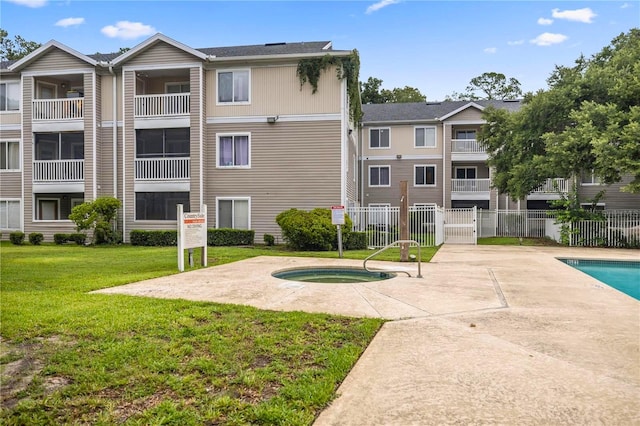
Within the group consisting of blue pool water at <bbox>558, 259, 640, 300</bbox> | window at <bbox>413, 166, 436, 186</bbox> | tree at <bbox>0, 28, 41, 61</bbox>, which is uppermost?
tree at <bbox>0, 28, 41, 61</bbox>

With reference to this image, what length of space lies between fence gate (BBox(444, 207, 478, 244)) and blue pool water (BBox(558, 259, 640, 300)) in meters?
6.42

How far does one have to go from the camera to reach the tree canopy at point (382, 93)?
5189 cm

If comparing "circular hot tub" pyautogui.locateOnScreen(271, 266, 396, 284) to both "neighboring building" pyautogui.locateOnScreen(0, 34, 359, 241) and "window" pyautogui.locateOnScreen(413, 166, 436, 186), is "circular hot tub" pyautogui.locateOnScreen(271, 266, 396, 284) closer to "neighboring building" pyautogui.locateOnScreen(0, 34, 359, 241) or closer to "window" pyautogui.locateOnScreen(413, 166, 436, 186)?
"neighboring building" pyautogui.locateOnScreen(0, 34, 359, 241)

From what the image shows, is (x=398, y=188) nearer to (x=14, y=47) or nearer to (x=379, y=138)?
(x=379, y=138)

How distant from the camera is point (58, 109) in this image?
821 inches

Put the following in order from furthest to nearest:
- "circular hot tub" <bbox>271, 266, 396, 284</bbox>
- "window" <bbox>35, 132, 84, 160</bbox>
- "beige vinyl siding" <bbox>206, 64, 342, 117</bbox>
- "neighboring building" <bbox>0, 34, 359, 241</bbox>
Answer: "window" <bbox>35, 132, 84, 160</bbox>
"neighboring building" <bbox>0, 34, 359, 241</bbox>
"beige vinyl siding" <bbox>206, 64, 342, 117</bbox>
"circular hot tub" <bbox>271, 266, 396, 284</bbox>

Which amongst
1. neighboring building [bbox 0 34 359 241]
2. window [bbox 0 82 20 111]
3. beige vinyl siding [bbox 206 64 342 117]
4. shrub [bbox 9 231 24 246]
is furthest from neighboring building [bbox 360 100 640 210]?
window [bbox 0 82 20 111]

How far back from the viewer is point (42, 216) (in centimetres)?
2175

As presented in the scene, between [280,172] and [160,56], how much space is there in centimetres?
763

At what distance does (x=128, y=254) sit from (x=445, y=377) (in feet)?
44.2

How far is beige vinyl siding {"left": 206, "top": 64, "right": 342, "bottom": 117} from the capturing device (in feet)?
63.0

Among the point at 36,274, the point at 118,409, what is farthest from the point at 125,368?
the point at 36,274

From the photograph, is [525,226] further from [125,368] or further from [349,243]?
[125,368]

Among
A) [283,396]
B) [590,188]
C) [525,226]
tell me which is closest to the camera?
[283,396]
